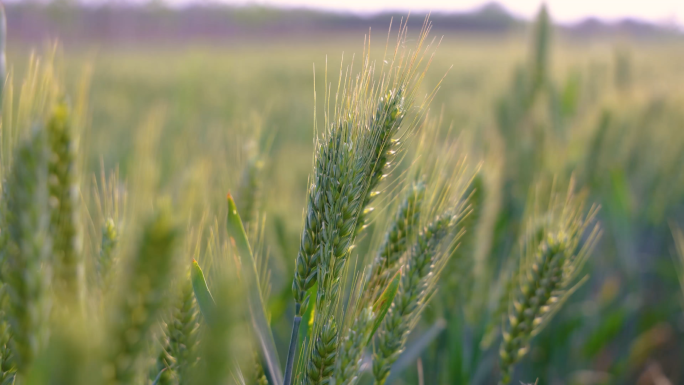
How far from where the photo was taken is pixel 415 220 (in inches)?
35.9

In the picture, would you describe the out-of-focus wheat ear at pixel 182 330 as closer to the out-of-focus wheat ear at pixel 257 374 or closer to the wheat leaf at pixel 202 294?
the wheat leaf at pixel 202 294

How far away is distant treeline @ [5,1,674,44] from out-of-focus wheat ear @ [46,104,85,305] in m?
30.5

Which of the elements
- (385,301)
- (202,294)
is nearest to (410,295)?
(385,301)

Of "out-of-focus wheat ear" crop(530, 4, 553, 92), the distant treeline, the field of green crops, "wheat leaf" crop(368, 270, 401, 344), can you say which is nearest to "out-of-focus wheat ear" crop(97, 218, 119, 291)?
the field of green crops

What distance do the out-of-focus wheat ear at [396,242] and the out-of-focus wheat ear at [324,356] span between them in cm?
17

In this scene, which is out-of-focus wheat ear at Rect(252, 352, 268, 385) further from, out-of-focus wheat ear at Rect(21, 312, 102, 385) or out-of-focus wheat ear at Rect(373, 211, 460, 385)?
out-of-focus wheat ear at Rect(21, 312, 102, 385)

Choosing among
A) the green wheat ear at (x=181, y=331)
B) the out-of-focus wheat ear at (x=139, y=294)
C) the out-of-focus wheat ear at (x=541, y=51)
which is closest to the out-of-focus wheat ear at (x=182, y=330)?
the green wheat ear at (x=181, y=331)

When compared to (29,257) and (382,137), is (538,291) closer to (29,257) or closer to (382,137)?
(382,137)

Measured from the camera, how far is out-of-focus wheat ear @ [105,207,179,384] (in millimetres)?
450

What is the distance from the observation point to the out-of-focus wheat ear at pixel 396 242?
873 millimetres

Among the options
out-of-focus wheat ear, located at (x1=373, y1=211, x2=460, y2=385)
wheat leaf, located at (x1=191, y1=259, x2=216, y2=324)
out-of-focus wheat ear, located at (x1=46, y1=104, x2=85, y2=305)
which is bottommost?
out-of-focus wheat ear, located at (x1=373, y1=211, x2=460, y2=385)

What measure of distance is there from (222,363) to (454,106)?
4.44 m

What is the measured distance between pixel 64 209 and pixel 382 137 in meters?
0.49

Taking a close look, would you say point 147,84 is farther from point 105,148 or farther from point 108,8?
point 108,8
